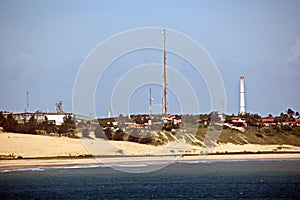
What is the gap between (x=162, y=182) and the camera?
2313 inches

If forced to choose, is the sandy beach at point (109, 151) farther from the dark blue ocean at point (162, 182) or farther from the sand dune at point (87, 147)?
the dark blue ocean at point (162, 182)

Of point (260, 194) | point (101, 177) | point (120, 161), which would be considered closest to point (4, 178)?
point (101, 177)

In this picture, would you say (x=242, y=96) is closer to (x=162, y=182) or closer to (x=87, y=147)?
(x=87, y=147)

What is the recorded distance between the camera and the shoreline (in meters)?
71.1

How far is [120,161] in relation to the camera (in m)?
75.4

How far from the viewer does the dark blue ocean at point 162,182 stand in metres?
49.6

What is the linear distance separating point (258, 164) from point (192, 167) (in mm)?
8813

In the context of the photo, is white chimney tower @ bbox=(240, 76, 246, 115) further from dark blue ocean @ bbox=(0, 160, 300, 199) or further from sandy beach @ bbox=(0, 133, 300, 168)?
dark blue ocean @ bbox=(0, 160, 300, 199)

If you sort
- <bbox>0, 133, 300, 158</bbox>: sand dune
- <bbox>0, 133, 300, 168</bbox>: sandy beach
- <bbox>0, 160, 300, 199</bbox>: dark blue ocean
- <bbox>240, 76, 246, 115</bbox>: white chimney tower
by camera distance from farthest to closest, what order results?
<bbox>240, 76, 246, 115</bbox>: white chimney tower → <bbox>0, 133, 300, 158</bbox>: sand dune → <bbox>0, 133, 300, 168</bbox>: sandy beach → <bbox>0, 160, 300, 199</bbox>: dark blue ocean

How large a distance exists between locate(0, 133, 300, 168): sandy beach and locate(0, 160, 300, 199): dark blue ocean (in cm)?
564

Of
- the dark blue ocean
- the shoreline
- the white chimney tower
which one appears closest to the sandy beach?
the shoreline

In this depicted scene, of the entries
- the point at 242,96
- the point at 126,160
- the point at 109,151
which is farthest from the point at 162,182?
the point at 242,96

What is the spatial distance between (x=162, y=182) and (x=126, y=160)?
1737 cm

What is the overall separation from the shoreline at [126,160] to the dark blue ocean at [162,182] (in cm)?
253
